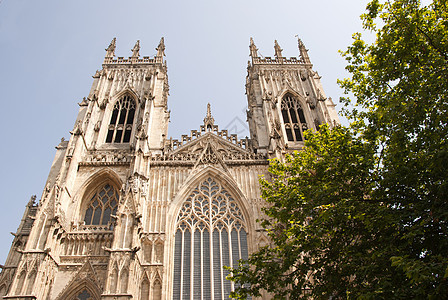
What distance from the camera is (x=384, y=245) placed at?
7.84 meters

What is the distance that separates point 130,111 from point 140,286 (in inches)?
548

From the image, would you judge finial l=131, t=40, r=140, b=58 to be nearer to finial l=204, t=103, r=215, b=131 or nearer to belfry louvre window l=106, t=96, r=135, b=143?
belfry louvre window l=106, t=96, r=135, b=143

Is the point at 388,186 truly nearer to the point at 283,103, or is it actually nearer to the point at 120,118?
the point at 283,103

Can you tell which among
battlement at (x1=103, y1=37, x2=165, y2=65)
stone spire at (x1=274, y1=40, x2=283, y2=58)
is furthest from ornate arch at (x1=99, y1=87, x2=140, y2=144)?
stone spire at (x1=274, y1=40, x2=283, y2=58)

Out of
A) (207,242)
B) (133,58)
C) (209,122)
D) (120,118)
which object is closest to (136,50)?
(133,58)

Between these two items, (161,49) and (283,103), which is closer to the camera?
(283,103)

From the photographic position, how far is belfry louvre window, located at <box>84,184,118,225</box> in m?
18.4

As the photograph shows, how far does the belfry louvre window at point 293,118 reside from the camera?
23.6 m

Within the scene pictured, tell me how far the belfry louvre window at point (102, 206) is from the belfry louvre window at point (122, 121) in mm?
4404

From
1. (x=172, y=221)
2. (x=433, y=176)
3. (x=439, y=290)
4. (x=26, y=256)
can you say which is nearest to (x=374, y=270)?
(x=439, y=290)

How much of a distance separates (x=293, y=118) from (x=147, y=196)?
12.4 m

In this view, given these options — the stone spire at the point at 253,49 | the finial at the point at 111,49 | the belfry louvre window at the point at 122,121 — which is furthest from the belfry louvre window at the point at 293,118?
the finial at the point at 111,49

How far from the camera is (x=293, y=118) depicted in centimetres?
2481

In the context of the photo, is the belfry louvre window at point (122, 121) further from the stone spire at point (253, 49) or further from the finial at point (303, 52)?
the finial at point (303, 52)
